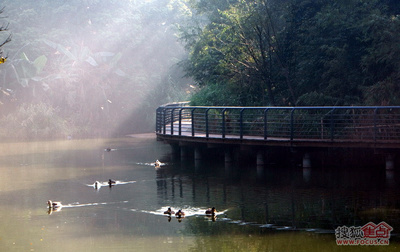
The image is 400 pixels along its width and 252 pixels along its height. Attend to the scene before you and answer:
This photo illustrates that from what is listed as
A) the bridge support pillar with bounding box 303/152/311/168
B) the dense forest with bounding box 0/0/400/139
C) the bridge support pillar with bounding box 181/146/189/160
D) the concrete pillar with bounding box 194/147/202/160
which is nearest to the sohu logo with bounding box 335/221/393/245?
the bridge support pillar with bounding box 303/152/311/168

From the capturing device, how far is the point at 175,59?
63469 millimetres

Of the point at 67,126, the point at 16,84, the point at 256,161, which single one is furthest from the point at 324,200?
the point at 16,84

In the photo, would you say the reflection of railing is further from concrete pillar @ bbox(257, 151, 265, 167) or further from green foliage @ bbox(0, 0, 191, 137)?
green foliage @ bbox(0, 0, 191, 137)

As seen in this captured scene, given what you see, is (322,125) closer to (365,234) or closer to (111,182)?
(111,182)

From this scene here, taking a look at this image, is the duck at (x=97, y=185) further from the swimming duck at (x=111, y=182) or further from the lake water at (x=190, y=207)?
the swimming duck at (x=111, y=182)

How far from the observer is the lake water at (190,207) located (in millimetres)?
13375

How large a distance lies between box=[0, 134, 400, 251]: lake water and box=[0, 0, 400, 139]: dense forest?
18.2 feet

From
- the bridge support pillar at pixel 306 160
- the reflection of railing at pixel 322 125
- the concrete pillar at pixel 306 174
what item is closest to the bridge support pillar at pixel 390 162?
the reflection of railing at pixel 322 125

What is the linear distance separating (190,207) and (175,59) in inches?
1866

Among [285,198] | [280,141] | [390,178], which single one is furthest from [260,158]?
[285,198]

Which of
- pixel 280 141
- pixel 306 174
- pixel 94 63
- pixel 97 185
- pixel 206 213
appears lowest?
pixel 206 213

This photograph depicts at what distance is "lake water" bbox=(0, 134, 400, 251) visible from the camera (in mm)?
13375

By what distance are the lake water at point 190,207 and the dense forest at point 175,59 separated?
553 cm

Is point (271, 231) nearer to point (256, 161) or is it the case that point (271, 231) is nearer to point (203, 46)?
point (256, 161)
